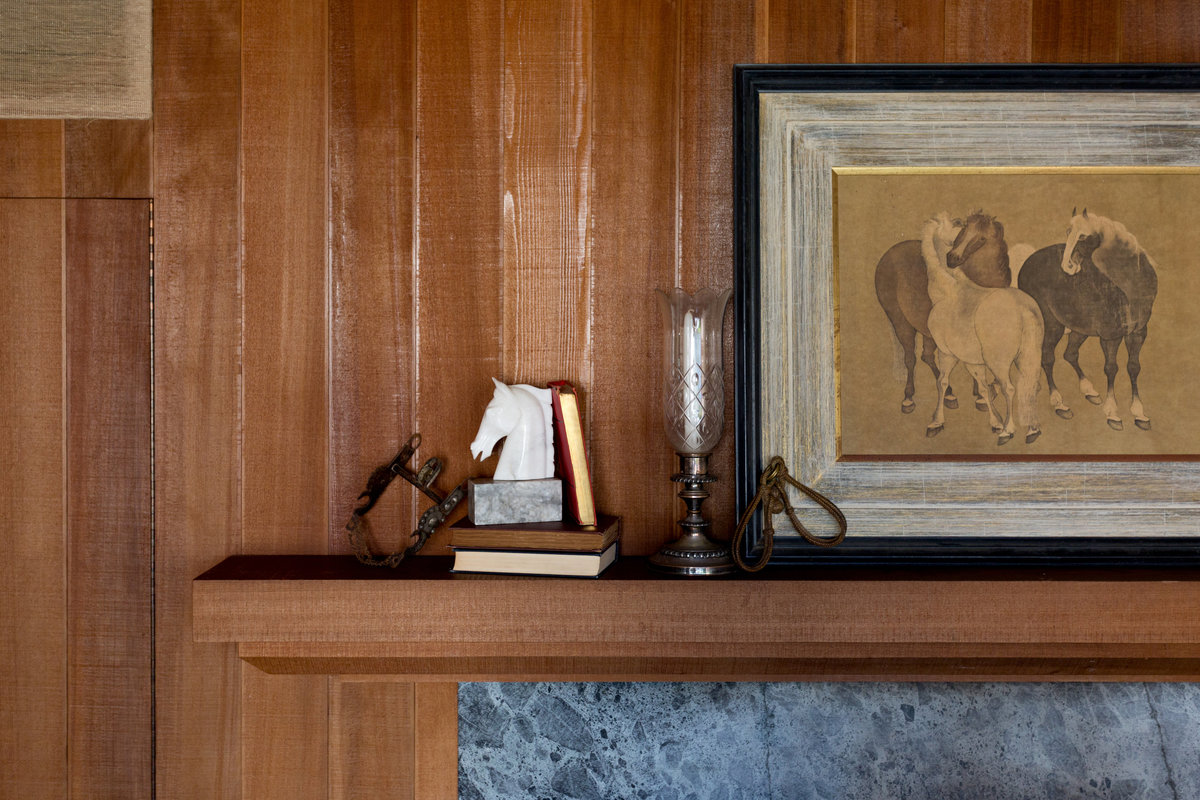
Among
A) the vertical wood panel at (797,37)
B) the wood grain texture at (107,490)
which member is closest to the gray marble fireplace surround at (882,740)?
the wood grain texture at (107,490)

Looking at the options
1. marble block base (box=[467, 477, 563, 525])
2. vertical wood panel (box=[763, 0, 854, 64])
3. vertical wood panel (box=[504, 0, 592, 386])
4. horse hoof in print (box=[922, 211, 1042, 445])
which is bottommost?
marble block base (box=[467, 477, 563, 525])

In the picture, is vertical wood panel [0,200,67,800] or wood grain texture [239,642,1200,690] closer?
wood grain texture [239,642,1200,690]

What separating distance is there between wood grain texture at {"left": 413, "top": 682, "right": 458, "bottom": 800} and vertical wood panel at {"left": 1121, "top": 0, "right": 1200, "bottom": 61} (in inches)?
56.5

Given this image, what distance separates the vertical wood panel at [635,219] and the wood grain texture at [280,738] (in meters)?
0.56

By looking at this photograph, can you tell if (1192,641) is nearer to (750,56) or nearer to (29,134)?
(750,56)

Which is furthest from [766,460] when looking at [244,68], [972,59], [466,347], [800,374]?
[244,68]

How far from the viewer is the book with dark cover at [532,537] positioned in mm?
1108

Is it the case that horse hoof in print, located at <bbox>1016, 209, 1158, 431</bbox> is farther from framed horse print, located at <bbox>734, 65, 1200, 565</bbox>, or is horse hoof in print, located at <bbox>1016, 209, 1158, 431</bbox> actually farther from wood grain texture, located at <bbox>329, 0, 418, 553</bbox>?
wood grain texture, located at <bbox>329, 0, 418, 553</bbox>

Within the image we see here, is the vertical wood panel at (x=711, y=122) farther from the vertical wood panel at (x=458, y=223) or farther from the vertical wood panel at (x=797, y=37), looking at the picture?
the vertical wood panel at (x=458, y=223)

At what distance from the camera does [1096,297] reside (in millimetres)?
1234

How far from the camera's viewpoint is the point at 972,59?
50.0 inches

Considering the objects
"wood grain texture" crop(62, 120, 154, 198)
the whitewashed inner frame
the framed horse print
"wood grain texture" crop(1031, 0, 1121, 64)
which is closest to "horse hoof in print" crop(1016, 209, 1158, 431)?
the framed horse print

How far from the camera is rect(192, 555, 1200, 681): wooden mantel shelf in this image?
111cm

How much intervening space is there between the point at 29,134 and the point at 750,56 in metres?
1.11
